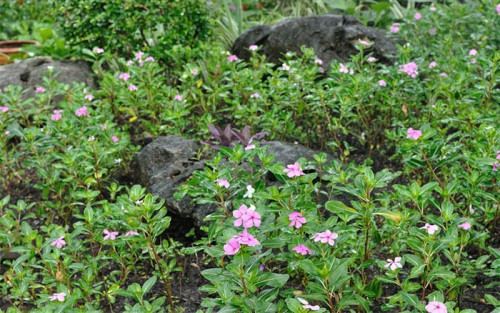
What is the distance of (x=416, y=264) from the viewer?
2.25 m

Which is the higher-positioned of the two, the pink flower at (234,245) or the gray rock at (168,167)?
the pink flower at (234,245)

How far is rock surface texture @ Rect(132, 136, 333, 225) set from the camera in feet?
10.9

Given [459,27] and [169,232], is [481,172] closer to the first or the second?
[169,232]

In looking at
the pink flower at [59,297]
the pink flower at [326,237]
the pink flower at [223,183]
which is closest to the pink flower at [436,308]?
the pink flower at [326,237]

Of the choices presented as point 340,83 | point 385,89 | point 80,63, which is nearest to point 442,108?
point 385,89

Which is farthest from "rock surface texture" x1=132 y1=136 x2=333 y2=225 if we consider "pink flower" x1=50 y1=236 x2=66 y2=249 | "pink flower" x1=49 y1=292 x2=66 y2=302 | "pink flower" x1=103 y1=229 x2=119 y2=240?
"pink flower" x1=49 y1=292 x2=66 y2=302

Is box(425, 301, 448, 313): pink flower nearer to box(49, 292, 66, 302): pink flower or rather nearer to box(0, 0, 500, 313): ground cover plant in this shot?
box(0, 0, 500, 313): ground cover plant

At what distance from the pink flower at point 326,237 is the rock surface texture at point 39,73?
3770 mm

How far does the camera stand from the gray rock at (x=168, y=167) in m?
3.38

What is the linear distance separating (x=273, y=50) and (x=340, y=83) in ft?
5.78

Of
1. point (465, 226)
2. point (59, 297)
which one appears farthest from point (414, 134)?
point (59, 297)

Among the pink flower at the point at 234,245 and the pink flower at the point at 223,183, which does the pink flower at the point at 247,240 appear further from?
the pink flower at the point at 223,183

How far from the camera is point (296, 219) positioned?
2334 mm

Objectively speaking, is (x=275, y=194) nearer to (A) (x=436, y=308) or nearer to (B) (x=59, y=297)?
(A) (x=436, y=308)
